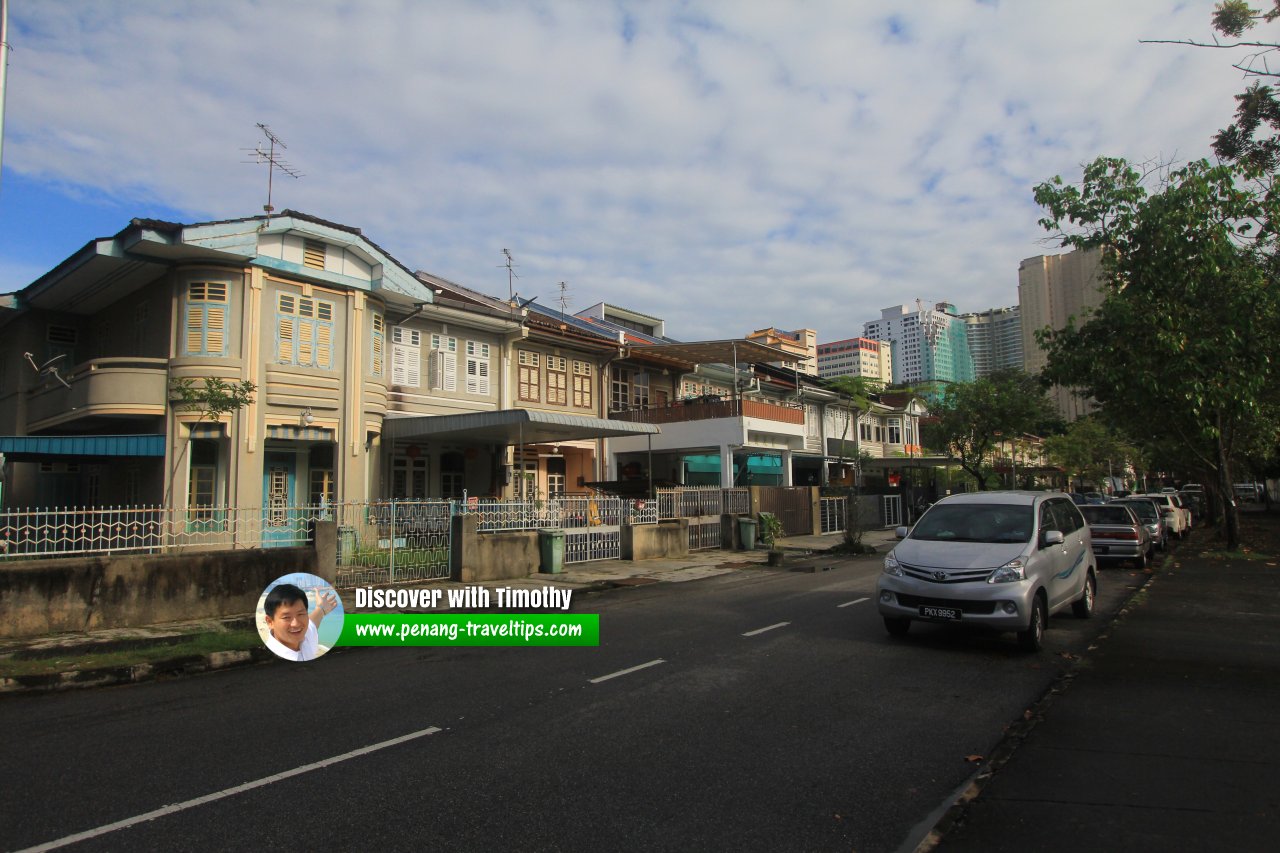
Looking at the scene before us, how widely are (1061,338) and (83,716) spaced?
69.4ft

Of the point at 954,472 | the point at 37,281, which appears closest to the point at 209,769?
the point at 37,281

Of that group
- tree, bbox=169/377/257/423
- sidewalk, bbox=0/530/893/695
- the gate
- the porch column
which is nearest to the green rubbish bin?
sidewalk, bbox=0/530/893/695

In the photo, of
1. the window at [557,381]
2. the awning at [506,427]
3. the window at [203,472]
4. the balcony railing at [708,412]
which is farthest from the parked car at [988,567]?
the window at [557,381]

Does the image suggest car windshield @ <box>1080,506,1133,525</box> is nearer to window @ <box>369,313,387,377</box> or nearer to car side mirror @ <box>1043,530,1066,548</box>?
car side mirror @ <box>1043,530,1066,548</box>

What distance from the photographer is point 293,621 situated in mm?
9711

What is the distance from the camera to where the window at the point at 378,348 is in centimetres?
1995

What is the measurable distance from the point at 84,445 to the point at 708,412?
1797 cm

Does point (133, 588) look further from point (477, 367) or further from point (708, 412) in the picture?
point (708, 412)

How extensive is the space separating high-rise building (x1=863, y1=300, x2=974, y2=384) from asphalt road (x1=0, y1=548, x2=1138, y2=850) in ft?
305

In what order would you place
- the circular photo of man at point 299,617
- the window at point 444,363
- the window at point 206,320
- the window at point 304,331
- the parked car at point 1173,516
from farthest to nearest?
1. the parked car at point 1173,516
2. the window at point 444,363
3. the window at point 304,331
4. the window at point 206,320
5. the circular photo of man at point 299,617

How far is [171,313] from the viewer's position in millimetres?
17219

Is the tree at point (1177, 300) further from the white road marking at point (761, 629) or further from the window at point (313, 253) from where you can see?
the window at point (313, 253)

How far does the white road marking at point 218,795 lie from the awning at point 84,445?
14236 millimetres

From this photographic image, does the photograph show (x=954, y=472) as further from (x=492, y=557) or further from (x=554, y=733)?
(x=554, y=733)
